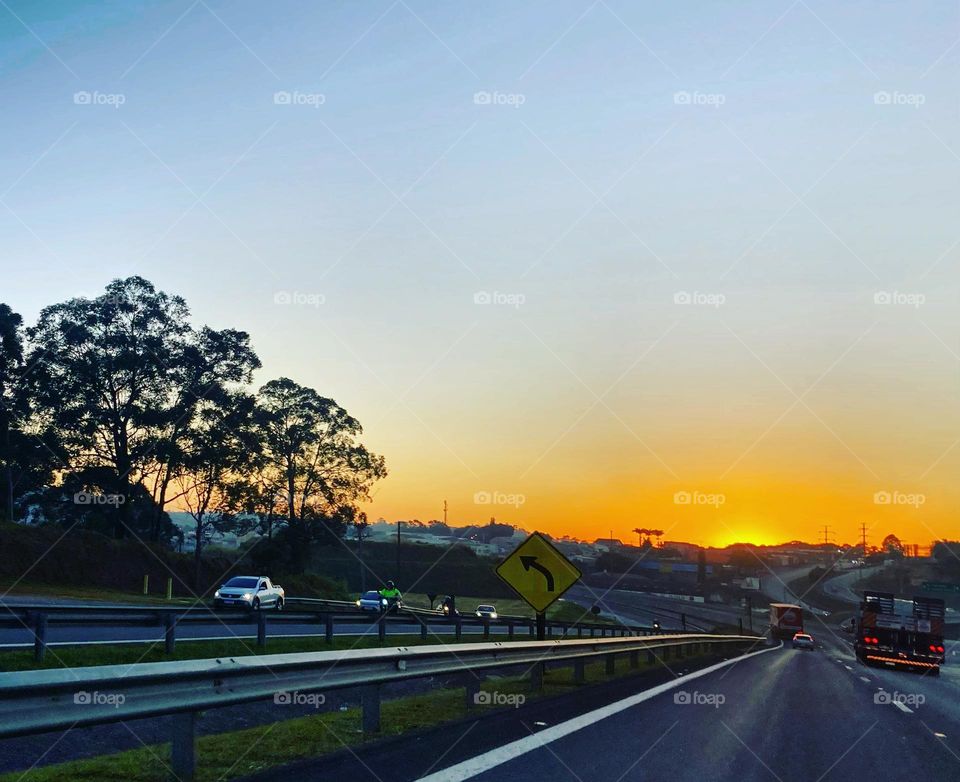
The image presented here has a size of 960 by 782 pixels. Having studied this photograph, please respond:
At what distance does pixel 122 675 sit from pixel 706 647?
37.3 metres

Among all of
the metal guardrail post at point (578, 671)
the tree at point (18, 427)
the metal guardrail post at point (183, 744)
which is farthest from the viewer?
the tree at point (18, 427)

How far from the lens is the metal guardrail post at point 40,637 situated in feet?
49.0

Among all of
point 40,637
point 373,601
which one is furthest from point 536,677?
point 373,601

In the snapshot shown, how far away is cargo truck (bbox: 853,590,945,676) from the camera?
128ft

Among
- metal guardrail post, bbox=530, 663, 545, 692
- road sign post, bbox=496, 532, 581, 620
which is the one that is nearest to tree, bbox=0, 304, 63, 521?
road sign post, bbox=496, 532, 581, 620

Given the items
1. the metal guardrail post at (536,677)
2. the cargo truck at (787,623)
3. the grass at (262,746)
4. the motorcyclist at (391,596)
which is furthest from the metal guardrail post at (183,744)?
the cargo truck at (787,623)

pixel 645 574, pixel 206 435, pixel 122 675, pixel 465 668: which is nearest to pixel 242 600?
pixel 206 435

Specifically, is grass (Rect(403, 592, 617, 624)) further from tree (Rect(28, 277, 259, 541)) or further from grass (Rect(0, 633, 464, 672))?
grass (Rect(0, 633, 464, 672))

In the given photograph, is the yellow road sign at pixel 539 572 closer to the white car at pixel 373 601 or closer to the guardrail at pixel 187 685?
the guardrail at pixel 187 685

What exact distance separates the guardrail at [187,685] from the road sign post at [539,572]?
6086mm

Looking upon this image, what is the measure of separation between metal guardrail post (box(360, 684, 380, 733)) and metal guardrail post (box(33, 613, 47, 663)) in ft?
24.9

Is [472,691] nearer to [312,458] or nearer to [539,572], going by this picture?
[539,572]

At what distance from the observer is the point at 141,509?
61312mm

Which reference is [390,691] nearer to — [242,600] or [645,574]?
[242,600]
